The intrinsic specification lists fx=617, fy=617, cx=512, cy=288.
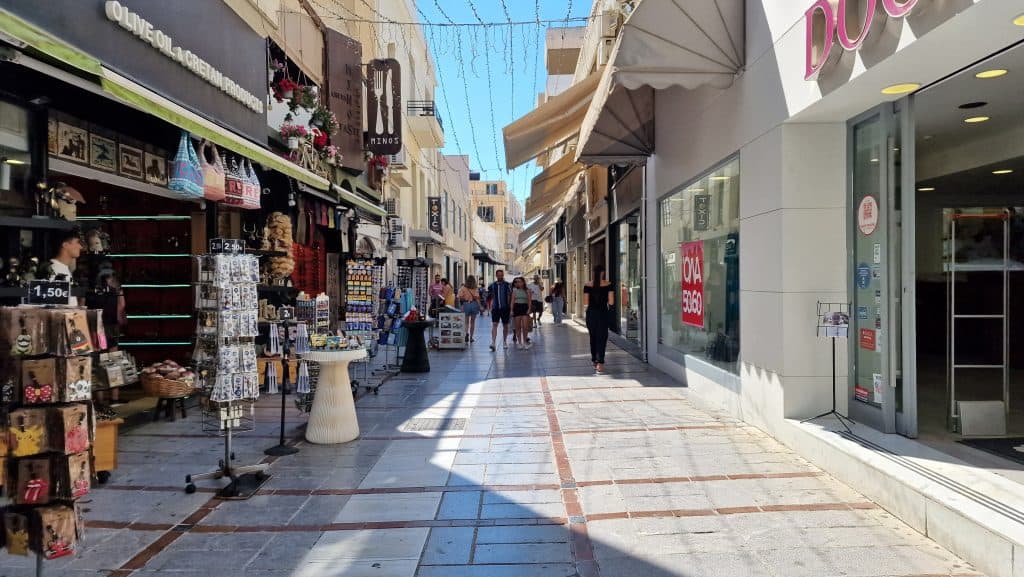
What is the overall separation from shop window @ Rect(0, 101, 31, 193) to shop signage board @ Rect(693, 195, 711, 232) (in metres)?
6.78

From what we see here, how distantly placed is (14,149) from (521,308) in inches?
384

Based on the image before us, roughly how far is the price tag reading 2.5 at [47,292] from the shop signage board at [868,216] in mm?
5359

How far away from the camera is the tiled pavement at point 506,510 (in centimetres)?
329

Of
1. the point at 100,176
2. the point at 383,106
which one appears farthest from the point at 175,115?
the point at 383,106

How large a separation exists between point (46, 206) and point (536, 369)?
713cm

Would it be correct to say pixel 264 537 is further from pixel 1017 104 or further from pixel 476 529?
pixel 1017 104

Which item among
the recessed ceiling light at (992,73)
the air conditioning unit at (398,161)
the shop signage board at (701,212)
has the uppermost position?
the air conditioning unit at (398,161)

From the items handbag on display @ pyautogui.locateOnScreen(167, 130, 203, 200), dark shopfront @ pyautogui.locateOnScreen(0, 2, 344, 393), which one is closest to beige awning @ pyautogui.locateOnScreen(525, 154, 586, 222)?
dark shopfront @ pyautogui.locateOnScreen(0, 2, 344, 393)

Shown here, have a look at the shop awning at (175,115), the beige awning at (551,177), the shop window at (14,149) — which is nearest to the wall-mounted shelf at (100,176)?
the shop window at (14,149)

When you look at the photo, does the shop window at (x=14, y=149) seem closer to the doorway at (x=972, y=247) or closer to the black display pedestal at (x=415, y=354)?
the black display pedestal at (x=415, y=354)

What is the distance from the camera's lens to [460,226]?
123ft

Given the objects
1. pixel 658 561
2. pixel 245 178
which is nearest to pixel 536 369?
pixel 245 178

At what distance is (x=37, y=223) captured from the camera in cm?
476

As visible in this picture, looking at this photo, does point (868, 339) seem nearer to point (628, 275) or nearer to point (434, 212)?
point (628, 275)
